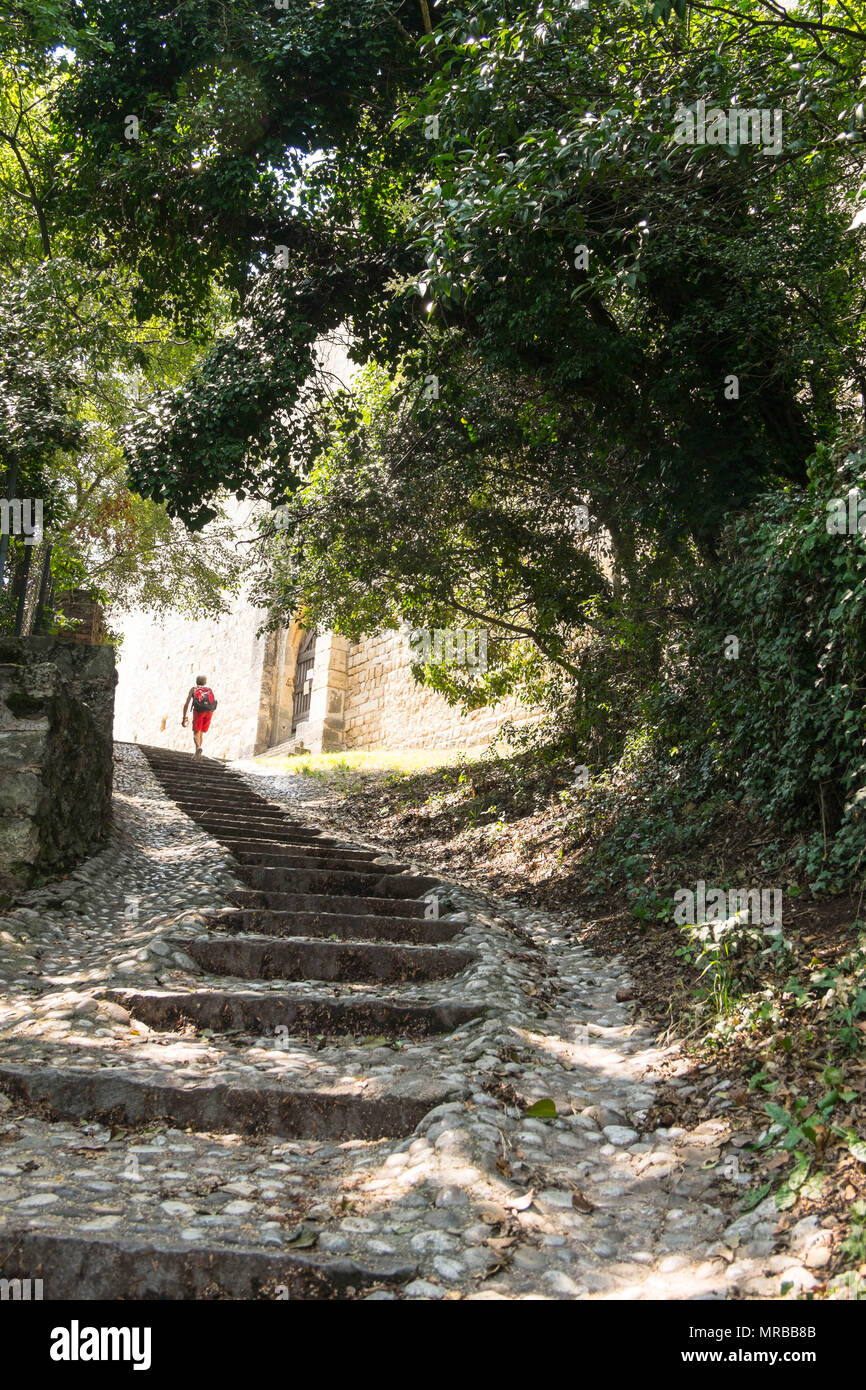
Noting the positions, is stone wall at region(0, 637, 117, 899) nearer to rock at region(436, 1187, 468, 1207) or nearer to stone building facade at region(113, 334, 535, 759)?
rock at region(436, 1187, 468, 1207)

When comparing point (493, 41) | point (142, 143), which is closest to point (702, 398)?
point (493, 41)

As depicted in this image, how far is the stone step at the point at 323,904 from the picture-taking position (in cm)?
529

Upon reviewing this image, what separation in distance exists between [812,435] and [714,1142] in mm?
4616

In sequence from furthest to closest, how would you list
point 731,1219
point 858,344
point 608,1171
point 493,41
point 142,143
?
point 142,143
point 858,344
point 493,41
point 608,1171
point 731,1219

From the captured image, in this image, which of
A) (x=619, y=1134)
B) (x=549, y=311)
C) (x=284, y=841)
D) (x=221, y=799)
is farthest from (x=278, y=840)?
(x=619, y=1134)

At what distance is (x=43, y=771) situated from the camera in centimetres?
527

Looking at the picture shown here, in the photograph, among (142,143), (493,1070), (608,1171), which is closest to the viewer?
(608,1171)

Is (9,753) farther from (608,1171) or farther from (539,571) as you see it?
(539,571)

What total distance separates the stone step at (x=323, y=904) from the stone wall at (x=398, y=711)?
21.3 ft

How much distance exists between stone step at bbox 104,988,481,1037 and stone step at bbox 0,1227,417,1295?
1.60m

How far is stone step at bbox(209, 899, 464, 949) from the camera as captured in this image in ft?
15.7

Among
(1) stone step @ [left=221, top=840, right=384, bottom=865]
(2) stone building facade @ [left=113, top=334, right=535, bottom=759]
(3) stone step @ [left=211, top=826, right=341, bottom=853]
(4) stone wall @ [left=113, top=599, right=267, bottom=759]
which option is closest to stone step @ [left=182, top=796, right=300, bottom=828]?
(3) stone step @ [left=211, top=826, right=341, bottom=853]

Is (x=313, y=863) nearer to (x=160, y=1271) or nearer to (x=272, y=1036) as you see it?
(x=272, y=1036)

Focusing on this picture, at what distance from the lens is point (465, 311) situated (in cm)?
667
